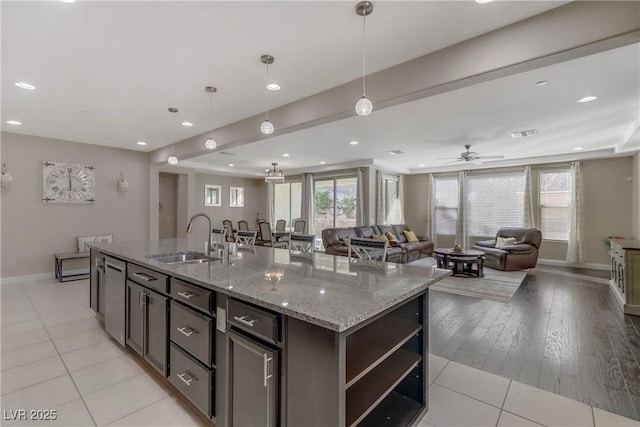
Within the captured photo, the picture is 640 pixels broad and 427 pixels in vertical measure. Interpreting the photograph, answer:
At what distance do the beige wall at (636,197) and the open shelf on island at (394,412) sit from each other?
23.2 feet

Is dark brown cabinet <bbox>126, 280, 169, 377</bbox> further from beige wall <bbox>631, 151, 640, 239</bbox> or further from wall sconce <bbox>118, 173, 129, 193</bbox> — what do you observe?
beige wall <bbox>631, 151, 640, 239</bbox>

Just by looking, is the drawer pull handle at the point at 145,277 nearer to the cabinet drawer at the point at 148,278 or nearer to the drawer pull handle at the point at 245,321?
the cabinet drawer at the point at 148,278

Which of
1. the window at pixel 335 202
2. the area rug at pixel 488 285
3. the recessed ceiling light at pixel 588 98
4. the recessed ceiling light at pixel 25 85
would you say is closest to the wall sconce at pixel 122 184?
the recessed ceiling light at pixel 25 85

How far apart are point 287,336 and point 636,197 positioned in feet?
27.3

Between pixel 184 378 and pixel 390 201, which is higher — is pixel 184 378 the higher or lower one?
the lower one

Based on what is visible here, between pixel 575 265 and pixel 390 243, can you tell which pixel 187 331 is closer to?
pixel 390 243

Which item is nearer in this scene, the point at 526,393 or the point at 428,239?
the point at 526,393

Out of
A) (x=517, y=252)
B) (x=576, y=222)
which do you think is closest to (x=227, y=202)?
(x=517, y=252)

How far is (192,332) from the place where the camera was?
1.81 metres

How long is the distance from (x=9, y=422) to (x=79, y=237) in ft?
16.6

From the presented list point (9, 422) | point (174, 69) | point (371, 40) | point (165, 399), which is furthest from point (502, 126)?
→ point (9, 422)

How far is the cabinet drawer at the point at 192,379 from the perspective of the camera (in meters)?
1.70

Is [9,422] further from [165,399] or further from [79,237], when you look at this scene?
[79,237]

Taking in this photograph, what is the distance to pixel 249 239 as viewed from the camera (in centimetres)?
409
